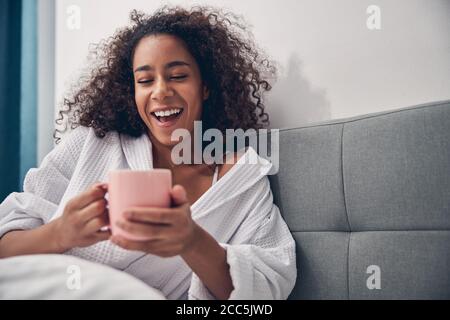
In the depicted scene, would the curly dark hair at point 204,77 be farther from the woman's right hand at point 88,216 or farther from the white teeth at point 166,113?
the woman's right hand at point 88,216

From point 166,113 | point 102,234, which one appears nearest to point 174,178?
point 166,113

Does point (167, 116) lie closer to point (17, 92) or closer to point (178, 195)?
point (178, 195)

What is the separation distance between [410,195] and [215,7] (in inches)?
31.0

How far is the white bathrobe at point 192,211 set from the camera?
804 mm

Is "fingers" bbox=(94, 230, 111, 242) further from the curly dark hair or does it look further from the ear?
the ear

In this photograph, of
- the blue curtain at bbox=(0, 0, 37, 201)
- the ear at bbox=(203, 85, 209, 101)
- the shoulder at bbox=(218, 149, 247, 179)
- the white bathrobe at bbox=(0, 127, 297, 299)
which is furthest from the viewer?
the blue curtain at bbox=(0, 0, 37, 201)

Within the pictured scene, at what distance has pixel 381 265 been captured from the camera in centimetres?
83

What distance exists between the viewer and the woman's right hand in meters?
0.64

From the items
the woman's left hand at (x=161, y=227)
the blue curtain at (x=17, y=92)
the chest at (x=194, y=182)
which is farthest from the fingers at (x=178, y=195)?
the blue curtain at (x=17, y=92)

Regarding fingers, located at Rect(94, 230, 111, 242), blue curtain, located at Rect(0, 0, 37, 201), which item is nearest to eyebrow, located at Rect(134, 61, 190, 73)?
fingers, located at Rect(94, 230, 111, 242)

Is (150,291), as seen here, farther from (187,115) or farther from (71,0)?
(71,0)

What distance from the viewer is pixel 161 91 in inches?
38.6

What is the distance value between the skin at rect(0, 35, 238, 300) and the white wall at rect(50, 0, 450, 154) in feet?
0.77
